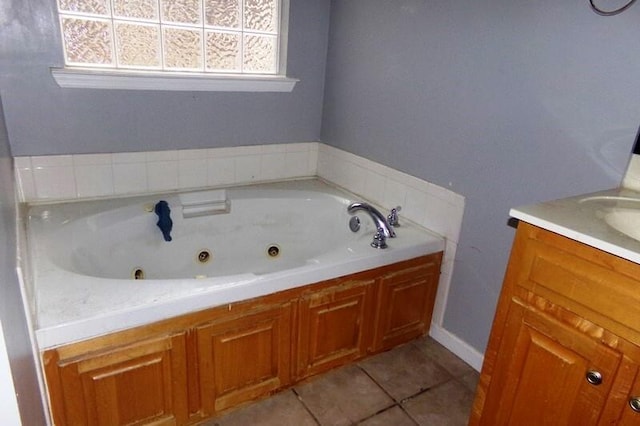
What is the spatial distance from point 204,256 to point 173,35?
1.13m

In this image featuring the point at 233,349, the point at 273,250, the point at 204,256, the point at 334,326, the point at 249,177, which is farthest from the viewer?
the point at 249,177


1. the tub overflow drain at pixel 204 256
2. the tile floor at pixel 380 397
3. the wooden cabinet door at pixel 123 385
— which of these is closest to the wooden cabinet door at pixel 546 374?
the tile floor at pixel 380 397

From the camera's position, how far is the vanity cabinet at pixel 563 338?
1.08m

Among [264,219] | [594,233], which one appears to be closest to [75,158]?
[264,219]

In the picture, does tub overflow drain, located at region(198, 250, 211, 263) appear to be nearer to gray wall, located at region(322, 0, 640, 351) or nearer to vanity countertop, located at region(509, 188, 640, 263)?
gray wall, located at region(322, 0, 640, 351)

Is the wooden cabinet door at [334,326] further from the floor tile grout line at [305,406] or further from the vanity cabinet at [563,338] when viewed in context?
the vanity cabinet at [563,338]

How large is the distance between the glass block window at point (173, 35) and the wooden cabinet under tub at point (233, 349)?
1361 mm

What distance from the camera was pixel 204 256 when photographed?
2.40 meters

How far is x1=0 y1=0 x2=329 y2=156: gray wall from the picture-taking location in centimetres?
193

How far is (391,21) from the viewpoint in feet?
7.29

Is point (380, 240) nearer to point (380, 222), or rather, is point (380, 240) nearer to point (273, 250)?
point (380, 222)

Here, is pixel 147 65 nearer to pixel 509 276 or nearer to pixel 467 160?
pixel 467 160

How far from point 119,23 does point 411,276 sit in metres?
1.79

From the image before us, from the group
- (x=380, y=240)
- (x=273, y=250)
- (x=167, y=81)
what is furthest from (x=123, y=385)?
(x=167, y=81)
